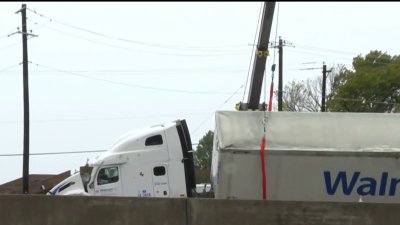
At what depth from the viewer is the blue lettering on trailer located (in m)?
10.2

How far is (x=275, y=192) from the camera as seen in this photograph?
33.6ft

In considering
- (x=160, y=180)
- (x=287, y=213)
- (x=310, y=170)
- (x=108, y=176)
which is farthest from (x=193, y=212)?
(x=108, y=176)

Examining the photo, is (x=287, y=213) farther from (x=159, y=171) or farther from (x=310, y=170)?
(x=159, y=171)

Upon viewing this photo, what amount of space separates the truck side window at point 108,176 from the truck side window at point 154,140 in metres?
1.09

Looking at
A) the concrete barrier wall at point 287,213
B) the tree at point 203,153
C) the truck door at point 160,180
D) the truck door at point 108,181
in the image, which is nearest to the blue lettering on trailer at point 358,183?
the concrete barrier wall at point 287,213

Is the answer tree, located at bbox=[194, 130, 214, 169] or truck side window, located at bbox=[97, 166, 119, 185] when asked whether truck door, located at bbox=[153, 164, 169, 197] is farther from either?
tree, located at bbox=[194, 130, 214, 169]

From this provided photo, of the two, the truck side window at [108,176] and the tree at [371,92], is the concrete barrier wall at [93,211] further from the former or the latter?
the tree at [371,92]

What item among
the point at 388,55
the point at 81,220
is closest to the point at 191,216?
the point at 81,220

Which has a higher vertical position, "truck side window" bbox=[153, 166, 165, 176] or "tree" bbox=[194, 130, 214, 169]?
"truck side window" bbox=[153, 166, 165, 176]

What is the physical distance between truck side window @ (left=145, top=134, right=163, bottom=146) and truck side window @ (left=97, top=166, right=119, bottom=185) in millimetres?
1093

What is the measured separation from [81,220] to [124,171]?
6153mm

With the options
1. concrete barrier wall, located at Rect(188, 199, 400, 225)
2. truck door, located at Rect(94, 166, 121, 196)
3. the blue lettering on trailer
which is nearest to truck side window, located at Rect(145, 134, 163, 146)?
truck door, located at Rect(94, 166, 121, 196)

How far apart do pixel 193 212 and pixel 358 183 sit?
159 inches

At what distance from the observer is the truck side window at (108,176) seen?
46.1 ft
